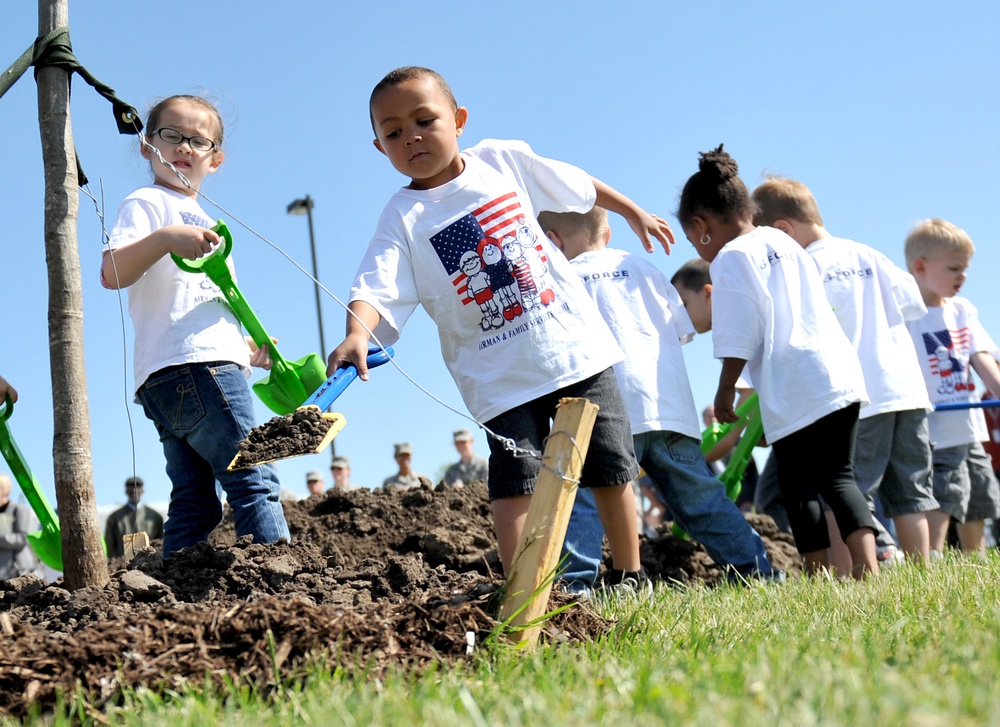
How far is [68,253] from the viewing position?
3514mm

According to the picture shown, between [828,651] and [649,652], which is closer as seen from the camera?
[828,651]

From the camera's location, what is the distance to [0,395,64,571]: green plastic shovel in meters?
4.12

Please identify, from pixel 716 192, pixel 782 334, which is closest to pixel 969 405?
pixel 782 334

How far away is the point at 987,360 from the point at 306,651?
584 cm

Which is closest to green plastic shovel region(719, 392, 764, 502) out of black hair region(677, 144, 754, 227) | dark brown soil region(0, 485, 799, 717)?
black hair region(677, 144, 754, 227)

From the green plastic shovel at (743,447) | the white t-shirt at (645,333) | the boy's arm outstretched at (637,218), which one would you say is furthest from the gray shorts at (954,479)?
the boy's arm outstretched at (637,218)

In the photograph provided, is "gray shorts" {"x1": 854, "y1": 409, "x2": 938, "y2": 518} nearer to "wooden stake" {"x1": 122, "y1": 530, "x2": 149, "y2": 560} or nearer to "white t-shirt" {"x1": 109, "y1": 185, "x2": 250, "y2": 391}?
"white t-shirt" {"x1": 109, "y1": 185, "x2": 250, "y2": 391}

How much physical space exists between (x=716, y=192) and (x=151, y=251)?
2695mm

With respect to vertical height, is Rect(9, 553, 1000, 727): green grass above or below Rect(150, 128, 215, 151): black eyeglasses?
below

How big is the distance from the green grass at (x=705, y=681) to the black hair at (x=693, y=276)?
3.81 metres

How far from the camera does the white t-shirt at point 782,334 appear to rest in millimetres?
4605

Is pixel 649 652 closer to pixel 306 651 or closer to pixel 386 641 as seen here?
pixel 386 641

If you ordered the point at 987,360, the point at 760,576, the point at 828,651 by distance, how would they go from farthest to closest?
the point at 987,360 → the point at 760,576 → the point at 828,651

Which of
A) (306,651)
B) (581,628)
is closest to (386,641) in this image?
(306,651)
